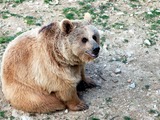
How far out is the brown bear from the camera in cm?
524

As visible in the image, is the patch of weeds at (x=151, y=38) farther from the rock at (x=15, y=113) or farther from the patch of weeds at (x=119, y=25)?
the rock at (x=15, y=113)

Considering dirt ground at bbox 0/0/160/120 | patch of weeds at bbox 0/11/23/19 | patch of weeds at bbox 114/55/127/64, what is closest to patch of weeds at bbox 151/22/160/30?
dirt ground at bbox 0/0/160/120

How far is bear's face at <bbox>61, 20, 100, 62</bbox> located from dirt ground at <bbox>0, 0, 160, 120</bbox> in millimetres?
979

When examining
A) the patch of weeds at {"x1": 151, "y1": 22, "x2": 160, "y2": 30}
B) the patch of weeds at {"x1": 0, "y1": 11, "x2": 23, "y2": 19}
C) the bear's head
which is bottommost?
the patch of weeds at {"x1": 151, "y1": 22, "x2": 160, "y2": 30}

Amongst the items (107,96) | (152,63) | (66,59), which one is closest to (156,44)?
(152,63)

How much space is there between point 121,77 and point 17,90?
1754 millimetres

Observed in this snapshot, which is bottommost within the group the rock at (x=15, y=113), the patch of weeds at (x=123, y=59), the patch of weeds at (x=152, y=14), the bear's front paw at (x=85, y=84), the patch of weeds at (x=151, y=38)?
the rock at (x=15, y=113)

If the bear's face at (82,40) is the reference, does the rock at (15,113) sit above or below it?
below

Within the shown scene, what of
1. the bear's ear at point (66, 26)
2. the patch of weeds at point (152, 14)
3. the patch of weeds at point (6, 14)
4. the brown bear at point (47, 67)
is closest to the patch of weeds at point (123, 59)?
the brown bear at point (47, 67)

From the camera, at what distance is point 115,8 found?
8070mm

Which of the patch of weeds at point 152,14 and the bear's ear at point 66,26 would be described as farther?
the patch of weeds at point 152,14

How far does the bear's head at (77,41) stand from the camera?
5137 mm

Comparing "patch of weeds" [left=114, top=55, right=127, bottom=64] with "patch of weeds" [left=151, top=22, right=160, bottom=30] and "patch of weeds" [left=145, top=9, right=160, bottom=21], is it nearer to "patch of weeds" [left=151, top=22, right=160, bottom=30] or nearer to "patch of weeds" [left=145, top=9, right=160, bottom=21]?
"patch of weeds" [left=151, top=22, right=160, bottom=30]

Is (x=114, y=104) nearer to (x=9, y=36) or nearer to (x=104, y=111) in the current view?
(x=104, y=111)
